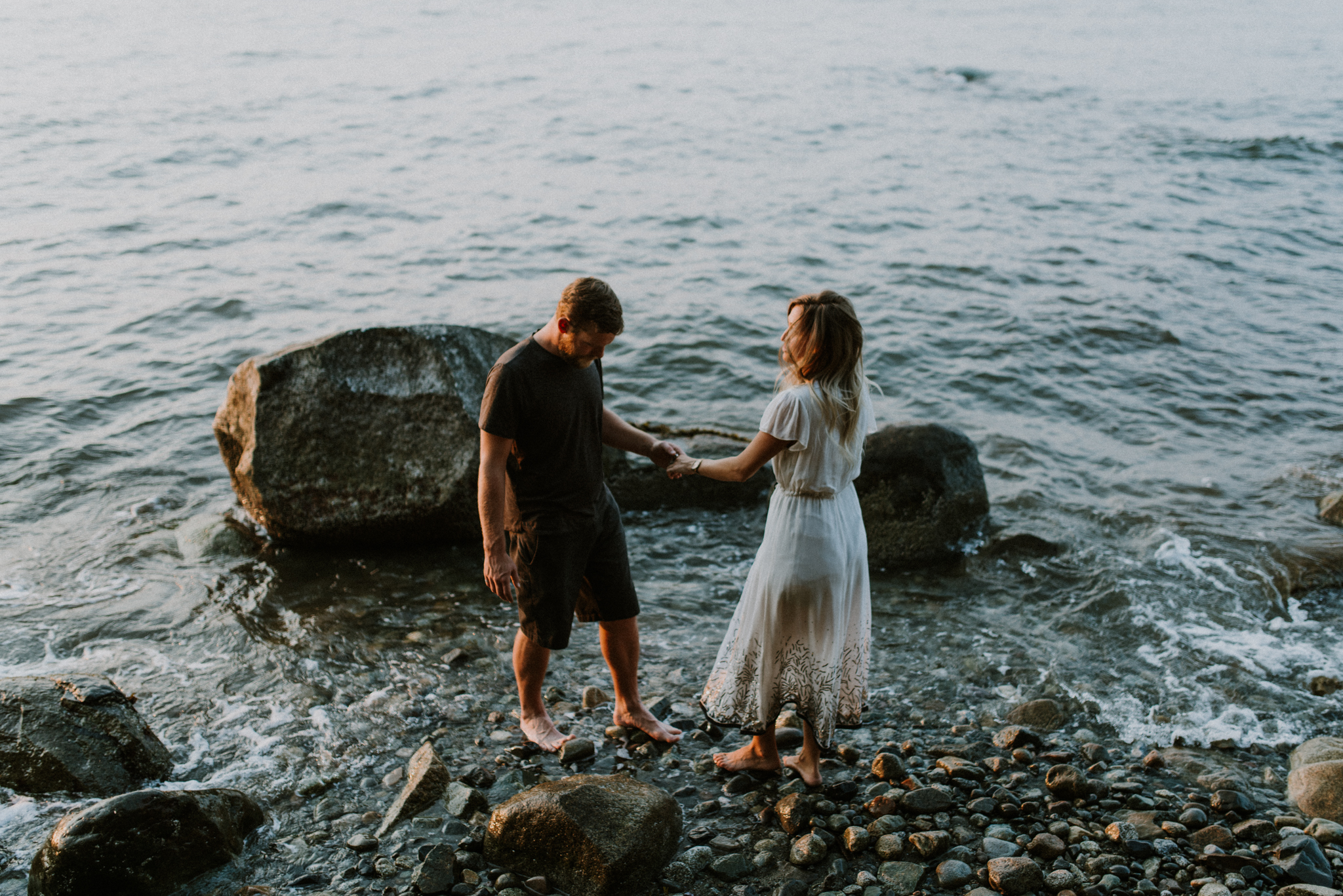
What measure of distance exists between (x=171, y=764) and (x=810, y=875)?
11.2ft

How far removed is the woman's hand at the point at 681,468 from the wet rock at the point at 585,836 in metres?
1.58

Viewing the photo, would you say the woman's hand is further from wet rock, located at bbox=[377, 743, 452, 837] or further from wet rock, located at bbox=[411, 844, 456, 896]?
wet rock, located at bbox=[411, 844, 456, 896]

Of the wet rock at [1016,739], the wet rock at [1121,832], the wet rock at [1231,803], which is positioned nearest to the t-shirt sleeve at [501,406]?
the wet rock at [1016,739]

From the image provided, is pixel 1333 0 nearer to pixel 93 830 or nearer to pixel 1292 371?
pixel 1292 371

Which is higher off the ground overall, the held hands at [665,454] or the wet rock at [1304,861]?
the held hands at [665,454]

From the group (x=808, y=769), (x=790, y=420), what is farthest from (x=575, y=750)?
(x=790, y=420)

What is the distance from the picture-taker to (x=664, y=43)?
114 ft

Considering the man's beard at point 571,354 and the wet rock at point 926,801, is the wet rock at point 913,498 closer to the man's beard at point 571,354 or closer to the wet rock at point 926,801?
the wet rock at point 926,801

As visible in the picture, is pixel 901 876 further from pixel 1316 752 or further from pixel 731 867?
pixel 1316 752

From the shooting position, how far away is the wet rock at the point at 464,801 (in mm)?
4691

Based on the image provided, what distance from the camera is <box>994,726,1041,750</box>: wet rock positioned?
5.40 meters

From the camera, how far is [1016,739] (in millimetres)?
5410

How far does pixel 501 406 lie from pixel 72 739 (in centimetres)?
278

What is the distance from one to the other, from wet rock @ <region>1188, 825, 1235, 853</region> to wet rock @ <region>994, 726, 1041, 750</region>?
1.00m
